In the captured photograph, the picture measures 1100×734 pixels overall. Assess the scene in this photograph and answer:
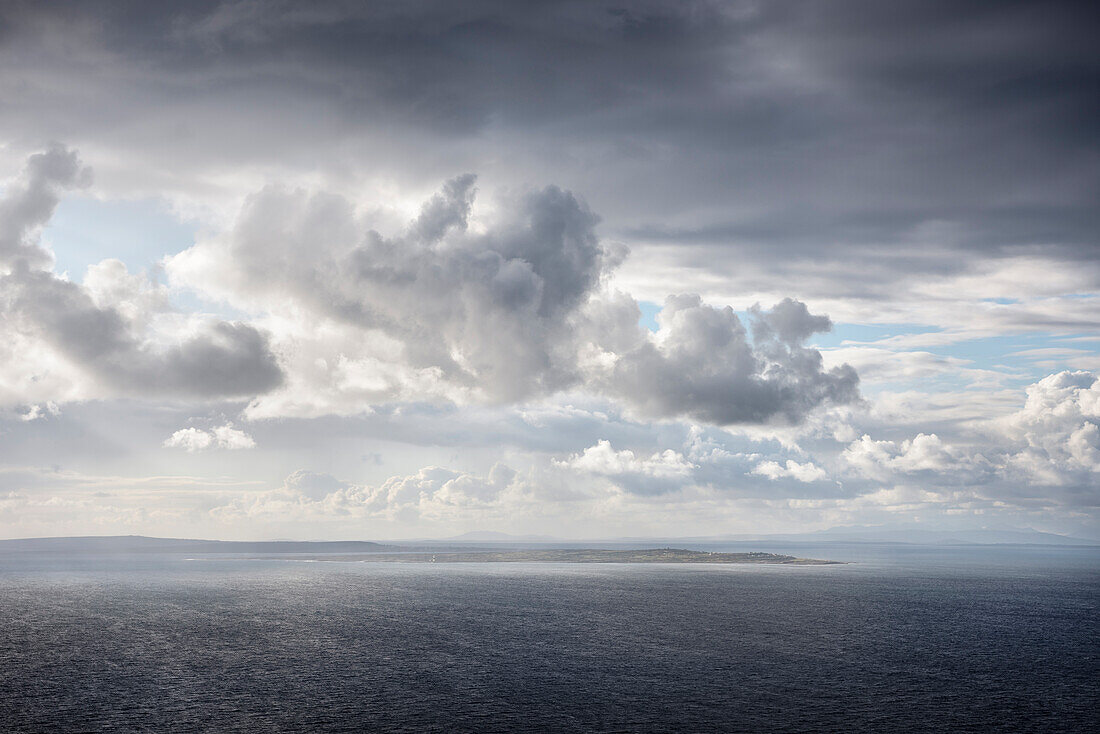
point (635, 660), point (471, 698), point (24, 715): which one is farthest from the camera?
point (635, 660)

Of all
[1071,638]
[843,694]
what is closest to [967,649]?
[1071,638]

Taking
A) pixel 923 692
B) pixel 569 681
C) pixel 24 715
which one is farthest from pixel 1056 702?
pixel 24 715

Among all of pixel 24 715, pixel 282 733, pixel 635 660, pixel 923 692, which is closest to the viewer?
pixel 282 733

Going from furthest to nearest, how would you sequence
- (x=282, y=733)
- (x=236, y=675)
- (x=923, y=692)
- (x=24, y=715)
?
(x=236, y=675)
(x=923, y=692)
(x=24, y=715)
(x=282, y=733)

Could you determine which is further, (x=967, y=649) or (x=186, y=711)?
(x=967, y=649)

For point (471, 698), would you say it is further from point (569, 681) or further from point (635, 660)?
point (635, 660)

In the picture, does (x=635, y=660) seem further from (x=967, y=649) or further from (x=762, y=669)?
(x=967, y=649)

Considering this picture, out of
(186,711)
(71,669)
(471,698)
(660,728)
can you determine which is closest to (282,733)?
(186,711)

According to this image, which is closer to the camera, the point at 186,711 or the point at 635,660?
the point at 186,711

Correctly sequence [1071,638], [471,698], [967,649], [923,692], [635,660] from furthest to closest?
[1071,638], [967,649], [635,660], [923,692], [471,698]
